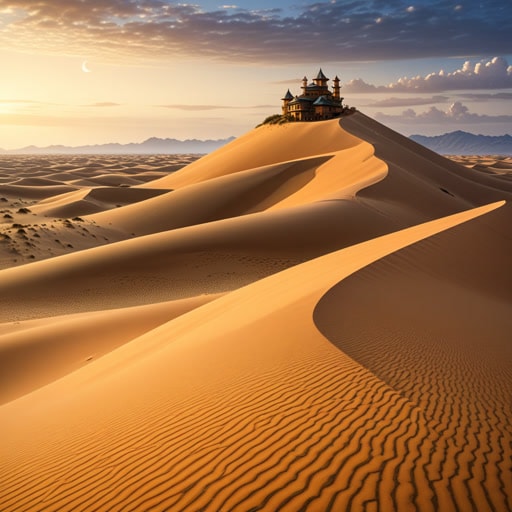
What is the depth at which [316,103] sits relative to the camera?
2721 inches

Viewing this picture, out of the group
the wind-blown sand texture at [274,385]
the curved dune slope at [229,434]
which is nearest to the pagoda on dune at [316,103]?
the wind-blown sand texture at [274,385]

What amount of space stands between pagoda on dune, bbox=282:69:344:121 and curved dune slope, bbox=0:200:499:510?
64074mm

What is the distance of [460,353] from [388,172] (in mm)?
30897

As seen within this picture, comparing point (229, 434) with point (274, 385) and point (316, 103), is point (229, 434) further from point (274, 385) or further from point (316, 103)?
point (316, 103)

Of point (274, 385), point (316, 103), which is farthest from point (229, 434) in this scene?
point (316, 103)

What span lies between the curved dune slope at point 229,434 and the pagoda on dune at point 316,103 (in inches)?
2523

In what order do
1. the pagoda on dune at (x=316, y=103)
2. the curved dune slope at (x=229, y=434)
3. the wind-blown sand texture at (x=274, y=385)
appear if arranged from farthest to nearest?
the pagoda on dune at (x=316, y=103)
the wind-blown sand texture at (x=274, y=385)
the curved dune slope at (x=229, y=434)

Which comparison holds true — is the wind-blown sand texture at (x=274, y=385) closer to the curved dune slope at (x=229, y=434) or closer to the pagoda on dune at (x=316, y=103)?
the curved dune slope at (x=229, y=434)

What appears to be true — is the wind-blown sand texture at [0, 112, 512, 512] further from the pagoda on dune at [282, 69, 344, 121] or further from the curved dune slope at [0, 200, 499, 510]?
the pagoda on dune at [282, 69, 344, 121]

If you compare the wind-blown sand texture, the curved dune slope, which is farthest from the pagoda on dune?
the curved dune slope

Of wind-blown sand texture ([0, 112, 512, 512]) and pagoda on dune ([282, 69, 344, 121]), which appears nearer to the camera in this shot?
wind-blown sand texture ([0, 112, 512, 512])

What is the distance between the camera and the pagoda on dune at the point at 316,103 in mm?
69062

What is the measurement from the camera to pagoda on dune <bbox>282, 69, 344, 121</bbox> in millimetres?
69062

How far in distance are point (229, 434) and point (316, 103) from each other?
68.7 m
